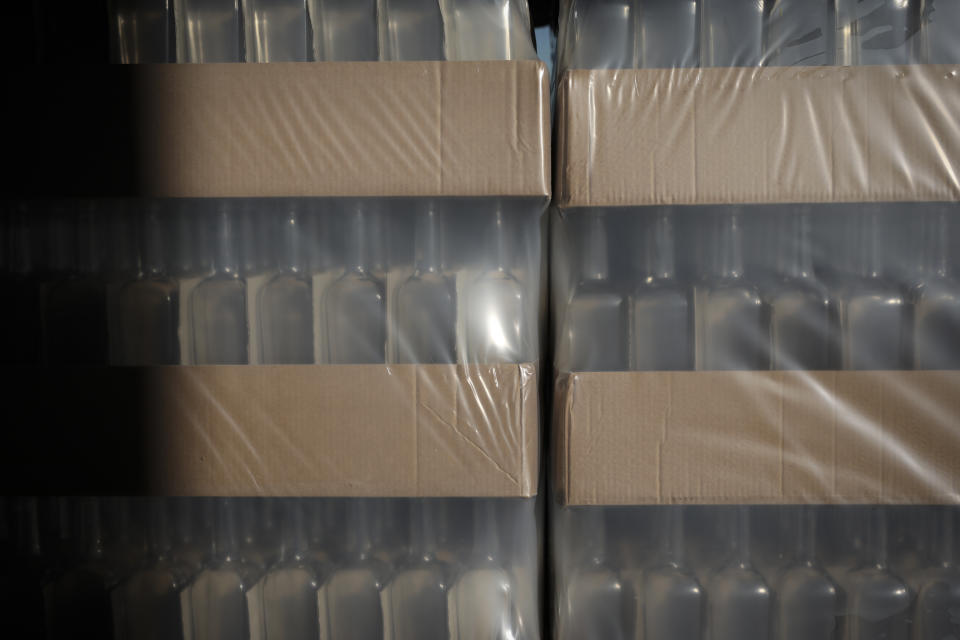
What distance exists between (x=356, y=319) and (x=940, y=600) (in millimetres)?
827

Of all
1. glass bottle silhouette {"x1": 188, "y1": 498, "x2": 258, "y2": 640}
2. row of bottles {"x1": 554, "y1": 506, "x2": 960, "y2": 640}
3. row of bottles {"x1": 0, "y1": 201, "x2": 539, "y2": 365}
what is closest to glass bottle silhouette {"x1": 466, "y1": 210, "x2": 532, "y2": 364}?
row of bottles {"x1": 0, "y1": 201, "x2": 539, "y2": 365}

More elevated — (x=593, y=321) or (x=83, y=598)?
(x=593, y=321)

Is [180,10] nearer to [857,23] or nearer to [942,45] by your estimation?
[857,23]

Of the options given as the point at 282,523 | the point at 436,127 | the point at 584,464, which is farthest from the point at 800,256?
the point at 282,523

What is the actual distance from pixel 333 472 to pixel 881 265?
0.74m

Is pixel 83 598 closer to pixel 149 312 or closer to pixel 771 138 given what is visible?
pixel 149 312

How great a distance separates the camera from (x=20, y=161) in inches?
29.8

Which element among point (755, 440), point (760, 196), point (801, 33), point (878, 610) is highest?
point (801, 33)

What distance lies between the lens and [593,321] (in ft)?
2.64

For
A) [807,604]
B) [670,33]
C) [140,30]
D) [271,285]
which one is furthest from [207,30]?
[807,604]

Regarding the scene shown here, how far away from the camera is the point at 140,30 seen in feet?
2.67

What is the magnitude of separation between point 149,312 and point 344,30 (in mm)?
449

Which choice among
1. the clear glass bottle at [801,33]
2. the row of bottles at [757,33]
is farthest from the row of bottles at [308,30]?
the clear glass bottle at [801,33]

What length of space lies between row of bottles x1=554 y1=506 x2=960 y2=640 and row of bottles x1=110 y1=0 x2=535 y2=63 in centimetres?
64
